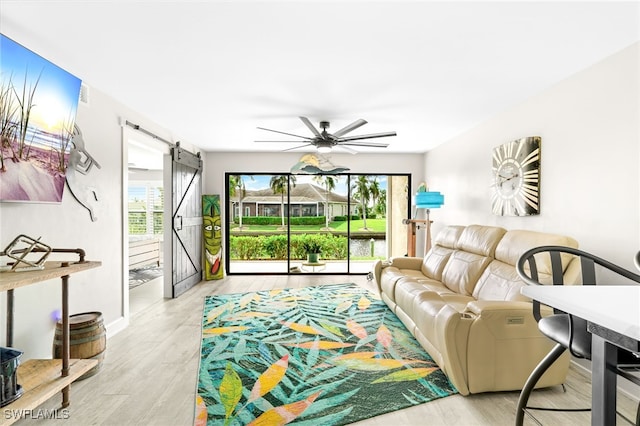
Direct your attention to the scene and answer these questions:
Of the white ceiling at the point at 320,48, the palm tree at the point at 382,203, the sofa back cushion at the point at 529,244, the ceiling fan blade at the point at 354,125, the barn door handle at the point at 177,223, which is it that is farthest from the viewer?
the palm tree at the point at 382,203

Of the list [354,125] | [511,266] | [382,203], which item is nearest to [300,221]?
[382,203]

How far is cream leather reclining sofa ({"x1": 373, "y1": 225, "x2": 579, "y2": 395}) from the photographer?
7.17 feet

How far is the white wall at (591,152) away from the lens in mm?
2316

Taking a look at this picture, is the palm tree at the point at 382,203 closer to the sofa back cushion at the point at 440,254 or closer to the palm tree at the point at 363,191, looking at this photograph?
the palm tree at the point at 363,191

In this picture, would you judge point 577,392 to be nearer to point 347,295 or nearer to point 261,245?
point 347,295

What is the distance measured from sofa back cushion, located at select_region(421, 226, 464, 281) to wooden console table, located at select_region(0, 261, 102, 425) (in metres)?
3.49

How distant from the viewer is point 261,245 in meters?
6.94

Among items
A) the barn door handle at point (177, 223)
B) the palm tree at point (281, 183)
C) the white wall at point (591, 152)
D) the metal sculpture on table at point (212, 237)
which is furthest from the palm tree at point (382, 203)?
the barn door handle at point (177, 223)

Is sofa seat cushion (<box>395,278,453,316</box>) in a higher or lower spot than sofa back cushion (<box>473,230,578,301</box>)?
lower

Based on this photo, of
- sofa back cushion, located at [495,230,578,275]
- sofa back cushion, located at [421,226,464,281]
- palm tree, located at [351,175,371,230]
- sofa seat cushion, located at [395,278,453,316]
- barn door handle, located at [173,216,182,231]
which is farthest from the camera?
palm tree, located at [351,175,371,230]

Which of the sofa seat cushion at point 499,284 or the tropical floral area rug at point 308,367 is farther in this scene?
the sofa seat cushion at point 499,284

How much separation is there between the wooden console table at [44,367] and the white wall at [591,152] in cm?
368

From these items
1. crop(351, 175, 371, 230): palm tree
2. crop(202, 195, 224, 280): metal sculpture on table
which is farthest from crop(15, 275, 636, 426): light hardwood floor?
crop(351, 175, 371, 230): palm tree

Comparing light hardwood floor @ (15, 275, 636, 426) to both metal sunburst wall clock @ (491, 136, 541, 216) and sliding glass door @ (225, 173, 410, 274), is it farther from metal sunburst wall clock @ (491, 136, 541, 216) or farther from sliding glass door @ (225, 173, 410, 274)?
sliding glass door @ (225, 173, 410, 274)
